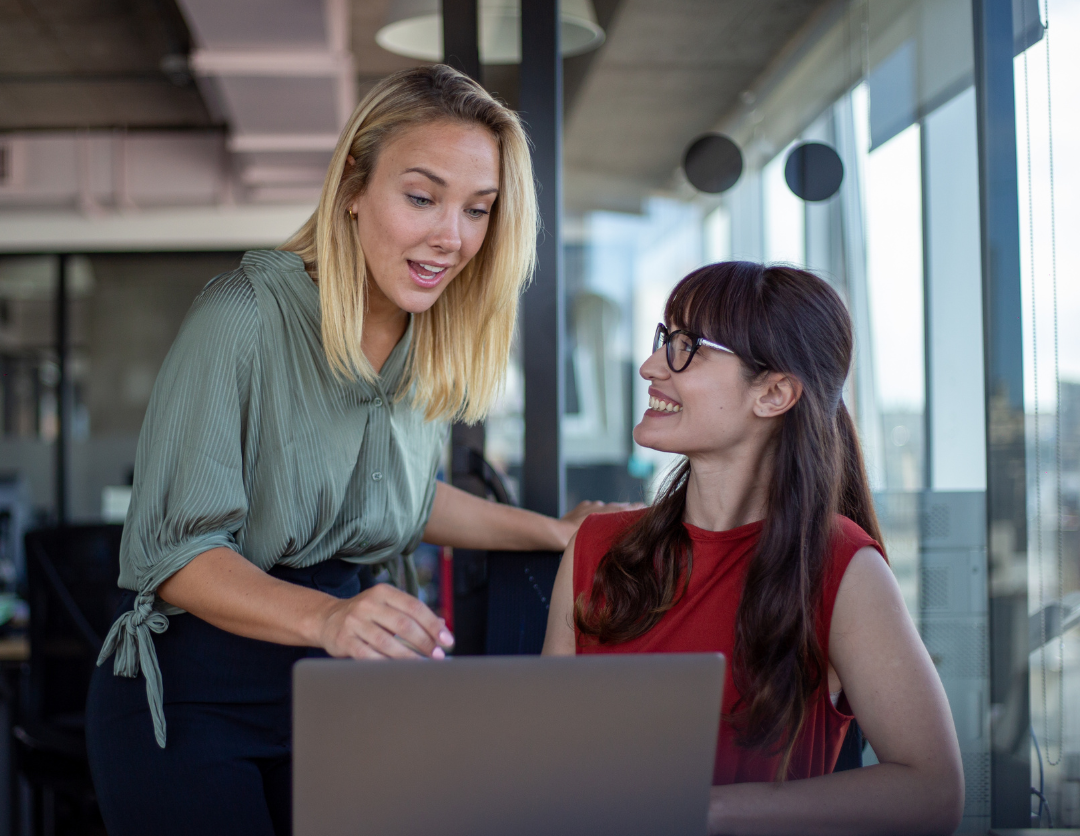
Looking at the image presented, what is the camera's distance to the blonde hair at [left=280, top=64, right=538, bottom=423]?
4.26 ft

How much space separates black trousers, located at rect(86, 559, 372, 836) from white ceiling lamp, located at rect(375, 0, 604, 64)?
1.27 metres

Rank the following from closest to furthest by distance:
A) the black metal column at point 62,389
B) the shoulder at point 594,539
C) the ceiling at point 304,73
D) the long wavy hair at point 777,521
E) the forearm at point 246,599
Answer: the forearm at point 246,599 → the long wavy hair at point 777,521 → the shoulder at point 594,539 → the ceiling at point 304,73 → the black metal column at point 62,389

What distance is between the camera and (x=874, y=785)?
110cm

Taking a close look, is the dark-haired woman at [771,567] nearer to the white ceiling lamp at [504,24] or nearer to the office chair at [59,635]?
the white ceiling lamp at [504,24]

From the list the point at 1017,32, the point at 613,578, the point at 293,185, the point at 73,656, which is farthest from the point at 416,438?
the point at 293,185

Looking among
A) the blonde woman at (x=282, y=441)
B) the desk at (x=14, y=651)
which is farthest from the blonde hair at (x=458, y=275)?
the desk at (x=14, y=651)

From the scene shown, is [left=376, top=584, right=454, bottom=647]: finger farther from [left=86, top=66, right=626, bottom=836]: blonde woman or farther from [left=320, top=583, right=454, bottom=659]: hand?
[left=86, top=66, right=626, bottom=836]: blonde woman

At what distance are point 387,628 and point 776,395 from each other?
2.55 ft

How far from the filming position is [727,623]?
4.43 feet

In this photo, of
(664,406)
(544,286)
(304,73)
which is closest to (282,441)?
(664,406)

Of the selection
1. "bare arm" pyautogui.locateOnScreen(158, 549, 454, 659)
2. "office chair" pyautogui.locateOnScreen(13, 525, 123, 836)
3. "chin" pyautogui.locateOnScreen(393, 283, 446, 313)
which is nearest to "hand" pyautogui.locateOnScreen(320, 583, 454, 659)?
"bare arm" pyautogui.locateOnScreen(158, 549, 454, 659)

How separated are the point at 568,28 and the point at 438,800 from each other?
1909 mm

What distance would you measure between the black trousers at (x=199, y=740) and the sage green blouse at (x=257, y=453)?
4 centimetres

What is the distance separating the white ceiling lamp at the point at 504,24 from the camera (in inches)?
78.5
